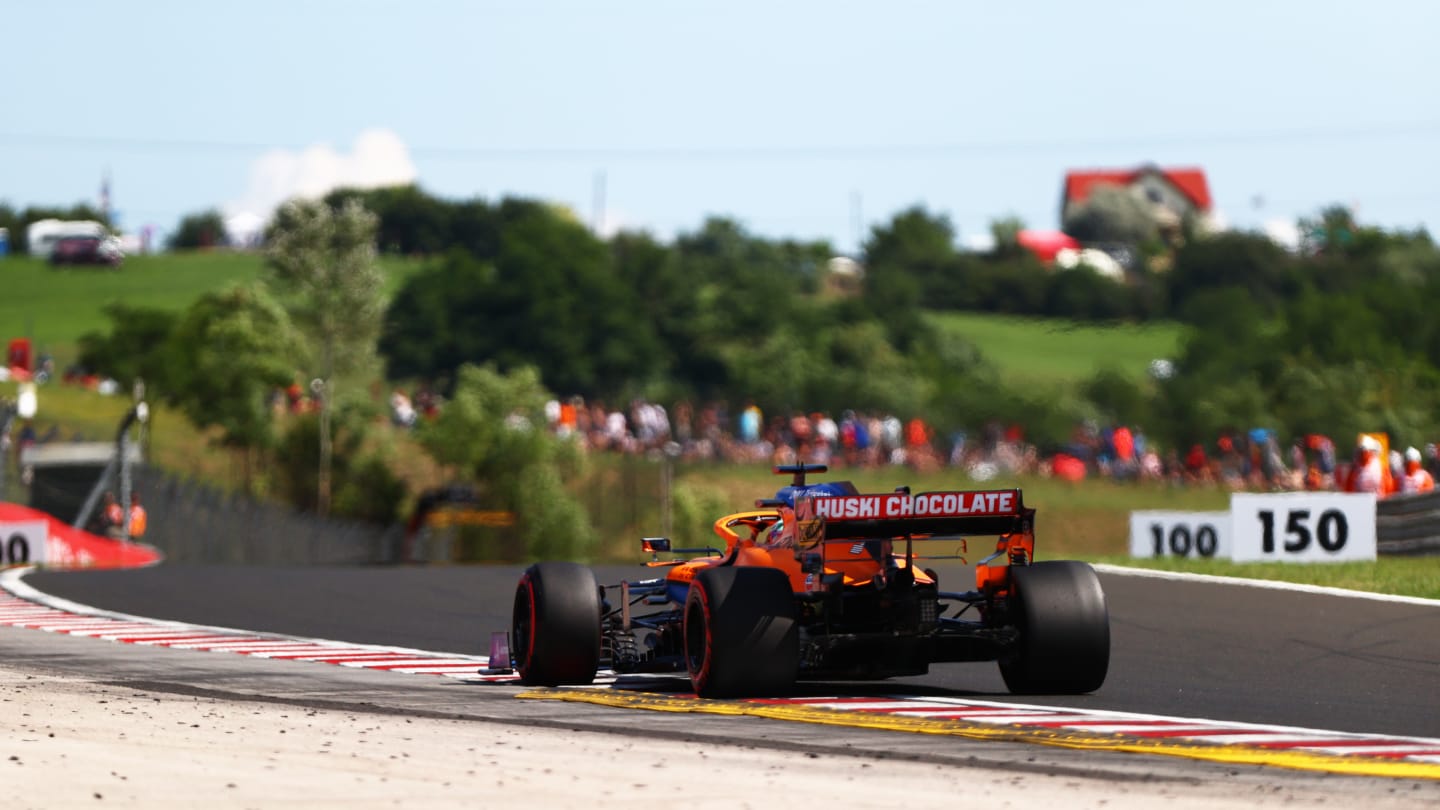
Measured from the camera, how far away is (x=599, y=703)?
39.3 feet

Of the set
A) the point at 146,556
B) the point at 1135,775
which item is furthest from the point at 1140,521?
the point at 1135,775

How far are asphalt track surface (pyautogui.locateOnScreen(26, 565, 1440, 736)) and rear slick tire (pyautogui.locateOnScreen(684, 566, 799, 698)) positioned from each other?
108 cm

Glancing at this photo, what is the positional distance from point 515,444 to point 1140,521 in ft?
87.5

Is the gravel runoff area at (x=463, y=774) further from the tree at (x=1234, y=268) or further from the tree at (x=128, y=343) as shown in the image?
the tree at (x=1234, y=268)

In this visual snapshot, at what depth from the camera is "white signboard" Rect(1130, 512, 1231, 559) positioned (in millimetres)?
29969

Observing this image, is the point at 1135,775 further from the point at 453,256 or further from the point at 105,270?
the point at 105,270

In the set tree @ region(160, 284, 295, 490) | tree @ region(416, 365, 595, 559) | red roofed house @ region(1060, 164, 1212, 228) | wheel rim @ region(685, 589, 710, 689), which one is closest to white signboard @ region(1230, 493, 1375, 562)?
wheel rim @ region(685, 589, 710, 689)

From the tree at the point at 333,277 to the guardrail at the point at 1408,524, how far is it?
116ft

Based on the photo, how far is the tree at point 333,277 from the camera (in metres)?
58.2

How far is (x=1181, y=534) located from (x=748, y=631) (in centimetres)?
2010

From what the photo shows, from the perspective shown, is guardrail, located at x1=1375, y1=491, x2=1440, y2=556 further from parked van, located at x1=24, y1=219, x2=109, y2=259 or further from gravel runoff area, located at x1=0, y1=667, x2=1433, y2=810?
parked van, located at x1=24, y1=219, x2=109, y2=259

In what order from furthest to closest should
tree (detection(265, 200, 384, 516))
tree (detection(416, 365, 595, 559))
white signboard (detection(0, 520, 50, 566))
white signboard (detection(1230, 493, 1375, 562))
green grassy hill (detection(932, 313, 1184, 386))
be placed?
1. green grassy hill (detection(932, 313, 1184, 386))
2. tree (detection(265, 200, 384, 516))
3. tree (detection(416, 365, 595, 559))
4. white signboard (detection(0, 520, 50, 566))
5. white signboard (detection(1230, 493, 1375, 562))

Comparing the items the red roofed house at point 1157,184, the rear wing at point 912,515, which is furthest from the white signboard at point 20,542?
the red roofed house at point 1157,184

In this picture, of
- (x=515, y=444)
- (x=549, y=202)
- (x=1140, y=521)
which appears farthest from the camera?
(x=549, y=202)
